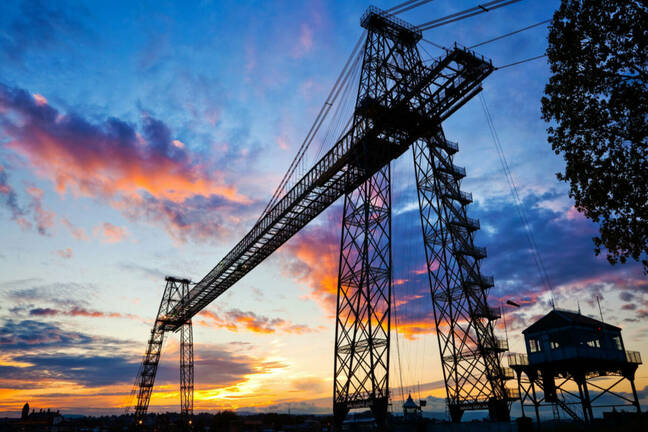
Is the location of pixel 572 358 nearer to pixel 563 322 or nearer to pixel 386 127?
pixel 563 322

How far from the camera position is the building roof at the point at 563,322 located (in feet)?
68.9

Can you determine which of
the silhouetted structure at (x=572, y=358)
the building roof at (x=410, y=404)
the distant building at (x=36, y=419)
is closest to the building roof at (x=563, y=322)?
the silhouetted structure at (x=572, y=358)

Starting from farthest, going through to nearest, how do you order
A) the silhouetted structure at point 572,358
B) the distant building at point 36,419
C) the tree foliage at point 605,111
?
the distant building at point 36,419 → the silhouetted structure at point 572,358 → the tree foliage at point 605,111

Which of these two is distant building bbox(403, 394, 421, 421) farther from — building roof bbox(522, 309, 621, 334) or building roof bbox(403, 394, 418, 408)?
building roof bbox(522, 309, 621, 334)

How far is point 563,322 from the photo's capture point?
69.2 feet

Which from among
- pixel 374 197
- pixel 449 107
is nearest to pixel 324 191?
pixel 374 197

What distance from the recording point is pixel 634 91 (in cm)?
983

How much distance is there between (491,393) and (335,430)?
9522mm

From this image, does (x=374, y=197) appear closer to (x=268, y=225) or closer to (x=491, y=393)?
(x=268, y=225)

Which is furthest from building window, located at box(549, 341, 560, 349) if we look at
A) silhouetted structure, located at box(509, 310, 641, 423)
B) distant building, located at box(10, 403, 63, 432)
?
distant building, located at box(10, 403, 63, 432)

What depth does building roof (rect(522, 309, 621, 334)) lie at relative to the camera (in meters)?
21.0

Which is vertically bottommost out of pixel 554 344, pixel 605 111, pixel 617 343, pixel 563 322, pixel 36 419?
pixel 36 419

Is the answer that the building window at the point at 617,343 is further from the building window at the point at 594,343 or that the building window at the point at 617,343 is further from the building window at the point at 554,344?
the building window at the point at 554,344

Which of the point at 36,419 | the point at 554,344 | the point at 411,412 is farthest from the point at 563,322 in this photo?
the point at 36,419
